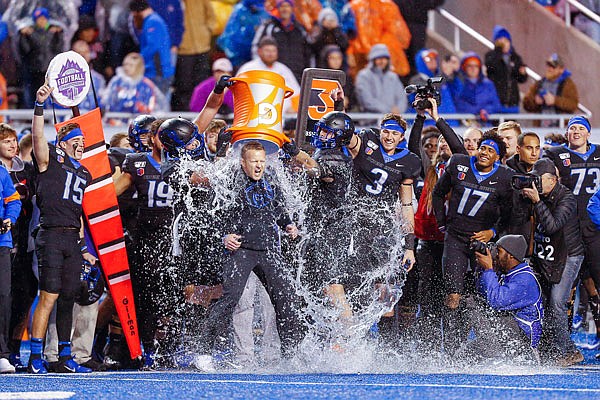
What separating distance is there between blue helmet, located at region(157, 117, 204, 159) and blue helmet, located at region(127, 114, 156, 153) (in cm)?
79

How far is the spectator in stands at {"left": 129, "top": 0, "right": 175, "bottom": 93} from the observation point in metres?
13.6

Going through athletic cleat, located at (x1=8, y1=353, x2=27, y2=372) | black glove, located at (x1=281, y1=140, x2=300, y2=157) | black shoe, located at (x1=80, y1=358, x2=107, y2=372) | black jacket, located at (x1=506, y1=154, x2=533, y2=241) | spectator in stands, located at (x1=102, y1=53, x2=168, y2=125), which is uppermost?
spectator in stands, located at (x1=102, y1=53, x2=168, y2=125)

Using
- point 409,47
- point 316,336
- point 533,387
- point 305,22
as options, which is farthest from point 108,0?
point 533,387

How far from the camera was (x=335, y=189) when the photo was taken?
29.2ft

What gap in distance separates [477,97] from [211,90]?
118 inches

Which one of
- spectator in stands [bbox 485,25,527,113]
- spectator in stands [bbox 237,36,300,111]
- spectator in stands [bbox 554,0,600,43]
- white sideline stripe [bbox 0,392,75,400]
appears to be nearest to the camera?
white sideline stripe [bbox 0,392,75,400]

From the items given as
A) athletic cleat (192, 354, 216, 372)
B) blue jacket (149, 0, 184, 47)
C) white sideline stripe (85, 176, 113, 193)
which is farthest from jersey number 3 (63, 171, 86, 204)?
blue jacket (149, 0, 184, 47)

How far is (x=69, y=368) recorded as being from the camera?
336 inches

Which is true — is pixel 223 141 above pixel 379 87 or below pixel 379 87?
below

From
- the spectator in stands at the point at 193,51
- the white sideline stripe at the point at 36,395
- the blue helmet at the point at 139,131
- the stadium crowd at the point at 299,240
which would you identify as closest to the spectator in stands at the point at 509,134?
the stadium crowd at the point at 299,240

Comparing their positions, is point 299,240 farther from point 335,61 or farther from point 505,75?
point 505,75

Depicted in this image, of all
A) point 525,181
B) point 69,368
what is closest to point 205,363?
point 69,368

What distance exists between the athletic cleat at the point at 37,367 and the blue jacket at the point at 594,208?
14.2 feet

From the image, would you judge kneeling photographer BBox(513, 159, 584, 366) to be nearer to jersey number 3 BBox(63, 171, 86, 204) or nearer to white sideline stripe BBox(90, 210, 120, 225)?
white sideline stripe BBox(90, 210, 120, 225)
